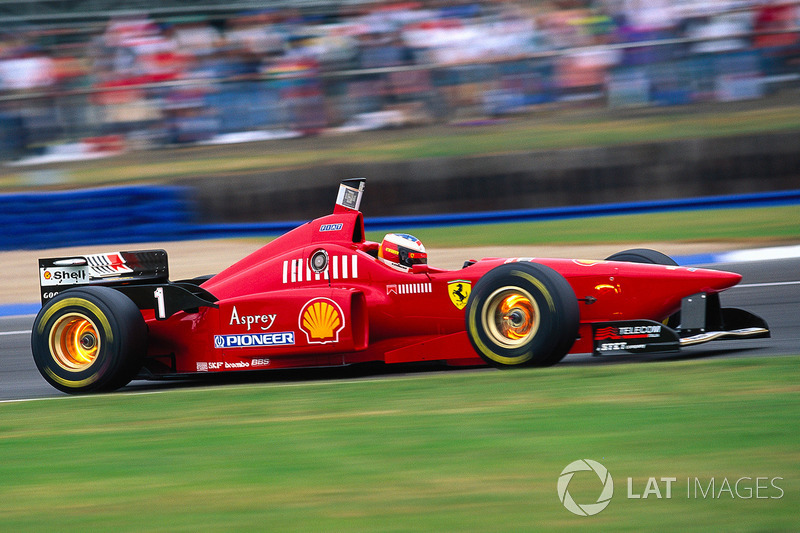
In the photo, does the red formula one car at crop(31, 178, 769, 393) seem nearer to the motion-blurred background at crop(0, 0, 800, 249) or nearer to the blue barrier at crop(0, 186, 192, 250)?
the blue barrier at crop(0, 186, 192, 250)

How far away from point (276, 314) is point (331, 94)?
363 inches

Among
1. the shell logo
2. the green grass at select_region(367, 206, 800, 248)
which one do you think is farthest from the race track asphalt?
the green grass at select_region(367, 206, 800, 248)

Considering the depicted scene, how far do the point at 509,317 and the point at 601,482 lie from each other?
2.35 m

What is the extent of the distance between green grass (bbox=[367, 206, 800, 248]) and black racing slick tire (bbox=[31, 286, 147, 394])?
21.4ft

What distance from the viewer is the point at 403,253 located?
6887 mm

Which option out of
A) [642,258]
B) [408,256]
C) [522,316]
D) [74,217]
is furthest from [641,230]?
[74,217]

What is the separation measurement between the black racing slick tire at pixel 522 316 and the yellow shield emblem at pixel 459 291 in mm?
278

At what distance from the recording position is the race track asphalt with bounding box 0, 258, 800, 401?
6780 millimetres

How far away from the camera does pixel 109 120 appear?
15570 millimetres

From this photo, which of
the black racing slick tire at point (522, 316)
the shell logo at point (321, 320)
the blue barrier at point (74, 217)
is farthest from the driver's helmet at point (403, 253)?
the blue barrier at point (74, 217)

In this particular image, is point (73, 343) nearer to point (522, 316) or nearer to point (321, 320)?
point (321, 320)

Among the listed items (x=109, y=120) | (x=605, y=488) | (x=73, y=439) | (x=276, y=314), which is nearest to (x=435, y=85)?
(x=109, y=120)

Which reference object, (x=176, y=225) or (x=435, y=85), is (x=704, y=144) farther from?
(x=176, y=225)

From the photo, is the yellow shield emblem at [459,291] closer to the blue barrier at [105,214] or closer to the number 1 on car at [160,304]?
the number 1 on car at [160,304]
